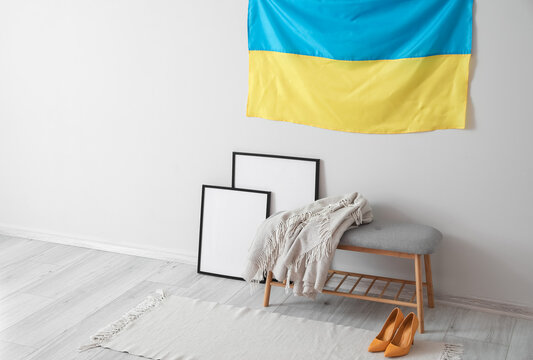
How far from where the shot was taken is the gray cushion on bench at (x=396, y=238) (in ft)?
9.42

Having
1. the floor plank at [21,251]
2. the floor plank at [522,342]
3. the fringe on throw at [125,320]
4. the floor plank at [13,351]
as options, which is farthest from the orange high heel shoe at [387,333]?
the floor plank at [21,251]

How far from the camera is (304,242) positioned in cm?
302

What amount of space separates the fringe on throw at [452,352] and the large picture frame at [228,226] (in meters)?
1.24

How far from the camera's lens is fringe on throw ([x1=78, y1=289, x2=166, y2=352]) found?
111 inches

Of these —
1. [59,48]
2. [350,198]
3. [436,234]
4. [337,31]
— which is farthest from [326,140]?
[59,48]

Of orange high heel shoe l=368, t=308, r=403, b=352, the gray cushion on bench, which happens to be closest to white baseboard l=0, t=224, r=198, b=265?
the gray cushion on bench

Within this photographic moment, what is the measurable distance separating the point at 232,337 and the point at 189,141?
1.32 meters

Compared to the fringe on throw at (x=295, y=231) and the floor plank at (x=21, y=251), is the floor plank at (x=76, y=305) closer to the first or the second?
the floor plank at (x=21, y=251)

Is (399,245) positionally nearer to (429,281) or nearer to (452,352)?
(429,281)

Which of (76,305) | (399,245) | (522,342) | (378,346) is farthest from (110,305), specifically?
(522,342)

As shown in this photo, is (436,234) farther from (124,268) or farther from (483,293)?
(124,268)

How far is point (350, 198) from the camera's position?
3.19 meters

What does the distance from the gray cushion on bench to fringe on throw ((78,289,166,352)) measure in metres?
1.04

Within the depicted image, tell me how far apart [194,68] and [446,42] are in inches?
56.1
